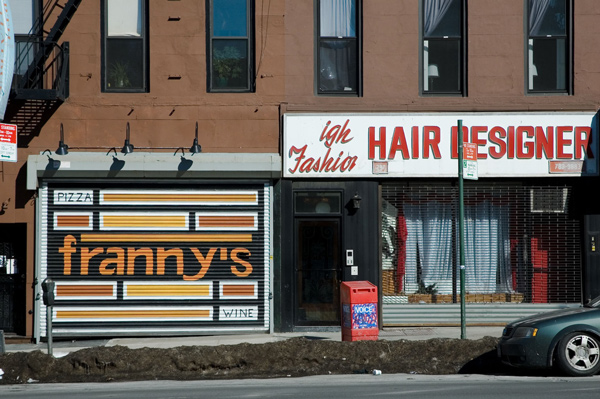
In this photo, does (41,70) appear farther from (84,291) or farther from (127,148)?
(84,291)

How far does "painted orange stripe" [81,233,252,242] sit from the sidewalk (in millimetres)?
1946

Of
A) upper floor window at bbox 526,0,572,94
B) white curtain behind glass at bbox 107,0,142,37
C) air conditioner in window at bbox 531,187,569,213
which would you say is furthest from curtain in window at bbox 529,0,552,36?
white curtain behind glass at bbox 107,0,142,37

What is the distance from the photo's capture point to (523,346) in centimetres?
1102

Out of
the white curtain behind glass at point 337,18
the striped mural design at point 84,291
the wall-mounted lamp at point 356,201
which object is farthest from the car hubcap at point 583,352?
the striped mural design at point 84,291

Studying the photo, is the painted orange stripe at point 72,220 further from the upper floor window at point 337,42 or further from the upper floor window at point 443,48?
the upper floor window at point 443,48

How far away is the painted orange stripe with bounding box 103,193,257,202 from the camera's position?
1603 centimetres

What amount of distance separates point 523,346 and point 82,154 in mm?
9405

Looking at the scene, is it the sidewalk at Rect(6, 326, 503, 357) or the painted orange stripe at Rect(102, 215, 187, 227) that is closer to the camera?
the sidewalk at Rect(6, 326, 503, 357)

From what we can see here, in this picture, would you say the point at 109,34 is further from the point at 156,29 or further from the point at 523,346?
the point at 523,346

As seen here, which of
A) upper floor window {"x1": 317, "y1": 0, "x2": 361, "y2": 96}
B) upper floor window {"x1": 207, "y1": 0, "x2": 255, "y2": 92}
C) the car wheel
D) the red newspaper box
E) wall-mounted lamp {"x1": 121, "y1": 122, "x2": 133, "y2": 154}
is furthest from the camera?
upper floor window {"x1": 317, "y1": 0, "x2": 361, "y2": 96}

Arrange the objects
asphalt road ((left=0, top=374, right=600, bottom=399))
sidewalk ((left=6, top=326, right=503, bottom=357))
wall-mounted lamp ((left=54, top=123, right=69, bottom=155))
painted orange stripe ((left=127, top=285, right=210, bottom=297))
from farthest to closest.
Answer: painted orange stripe ((left=127, top=285, right=210, bottom=297)), wall-mounted lamp ((left=54, top=123, right=69, bottom=155)), sidewalk ((left=6, top=326, right=503, bottom=357)), asphalt road ((left=0, top=374, right=600, bottom=399))

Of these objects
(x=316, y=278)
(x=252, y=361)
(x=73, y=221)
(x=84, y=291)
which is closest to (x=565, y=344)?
(x=252, y=361)

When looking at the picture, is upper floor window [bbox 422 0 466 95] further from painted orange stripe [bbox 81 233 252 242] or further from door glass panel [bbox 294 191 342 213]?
painted orange stripe [bbox 81 233 252 242]

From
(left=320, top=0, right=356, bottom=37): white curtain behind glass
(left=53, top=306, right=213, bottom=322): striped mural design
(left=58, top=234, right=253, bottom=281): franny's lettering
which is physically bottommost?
(left=53, top=306, right=213, bottom=322): striped mural design
